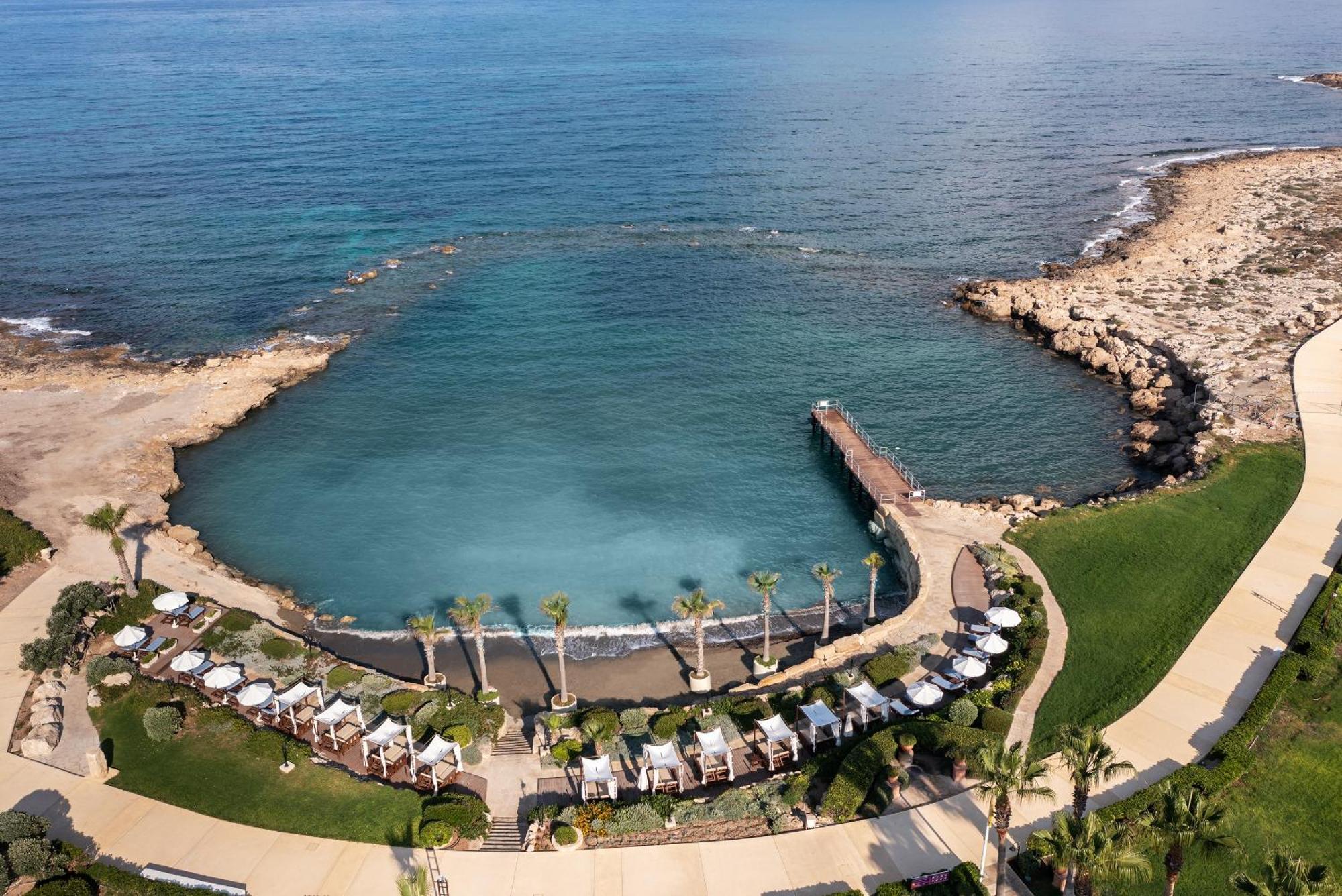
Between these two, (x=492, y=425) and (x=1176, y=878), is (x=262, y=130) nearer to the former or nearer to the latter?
(x=492, y=425)

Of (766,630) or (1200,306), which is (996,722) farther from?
(1200,306)

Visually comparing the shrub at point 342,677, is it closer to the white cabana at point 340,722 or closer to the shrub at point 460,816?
the white cabana at point 340,722

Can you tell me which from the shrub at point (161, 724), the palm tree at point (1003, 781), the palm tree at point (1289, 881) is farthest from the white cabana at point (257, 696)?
the palm tree at point (1289, 881)

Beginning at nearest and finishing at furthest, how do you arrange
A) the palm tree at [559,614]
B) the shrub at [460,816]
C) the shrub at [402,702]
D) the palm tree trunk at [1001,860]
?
1. the palm tree trunk at [1001,860]
2. the shrub at [460,816]
3. the palm tree at [559,614]
4. the shrub at [402,702]

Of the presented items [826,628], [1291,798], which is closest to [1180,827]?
[1291,798]

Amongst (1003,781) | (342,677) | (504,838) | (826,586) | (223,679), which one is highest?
(1003,781)

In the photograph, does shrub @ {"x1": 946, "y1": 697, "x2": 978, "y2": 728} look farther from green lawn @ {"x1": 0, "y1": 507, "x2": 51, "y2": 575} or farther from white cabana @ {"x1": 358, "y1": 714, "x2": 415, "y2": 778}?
green lawn @ {"x1": 0, "y1": 507, "x2": 51, "y2": 575}

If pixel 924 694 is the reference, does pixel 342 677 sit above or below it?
below
